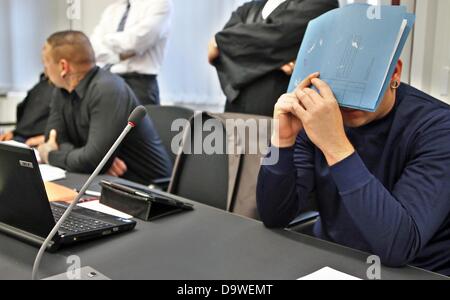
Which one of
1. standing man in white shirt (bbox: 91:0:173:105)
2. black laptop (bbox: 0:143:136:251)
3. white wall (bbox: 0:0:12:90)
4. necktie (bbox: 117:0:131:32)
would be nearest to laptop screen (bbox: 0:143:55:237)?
black laptop (bbox: 0:143:136:251)

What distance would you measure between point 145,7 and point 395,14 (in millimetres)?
2217

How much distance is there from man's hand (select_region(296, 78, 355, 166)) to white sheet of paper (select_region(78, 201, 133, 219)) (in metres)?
0.53

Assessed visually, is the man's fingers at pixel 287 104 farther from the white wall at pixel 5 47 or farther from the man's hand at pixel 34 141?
the white wall at pixel 5 47

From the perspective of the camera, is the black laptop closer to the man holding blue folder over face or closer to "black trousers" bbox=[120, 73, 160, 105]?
the man holding blue folder over face

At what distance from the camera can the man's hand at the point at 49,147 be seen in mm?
2053

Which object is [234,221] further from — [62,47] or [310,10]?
[62,47]

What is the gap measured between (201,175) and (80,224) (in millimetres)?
719

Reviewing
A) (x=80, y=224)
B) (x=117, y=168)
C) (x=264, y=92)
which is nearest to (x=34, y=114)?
(x=117, y=168)

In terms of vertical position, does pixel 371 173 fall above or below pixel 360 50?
below

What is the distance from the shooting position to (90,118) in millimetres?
2016

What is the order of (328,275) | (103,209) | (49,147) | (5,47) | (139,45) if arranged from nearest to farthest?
(328,275), (103,209), (49,147), (139,45), (5,47)

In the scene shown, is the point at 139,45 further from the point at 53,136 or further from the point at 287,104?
the point at 287,104

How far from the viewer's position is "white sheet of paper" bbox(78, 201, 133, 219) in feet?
4.03

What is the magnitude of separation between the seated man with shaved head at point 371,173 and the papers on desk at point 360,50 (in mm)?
37
